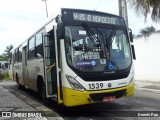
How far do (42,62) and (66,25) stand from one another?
2490 mm

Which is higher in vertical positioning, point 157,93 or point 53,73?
point 53,73

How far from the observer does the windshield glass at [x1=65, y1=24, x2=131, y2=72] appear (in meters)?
8.27

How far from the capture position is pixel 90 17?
888 centimetres

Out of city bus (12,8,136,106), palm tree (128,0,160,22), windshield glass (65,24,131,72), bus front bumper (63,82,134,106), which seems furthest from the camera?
palm tree (128,0,160,22)

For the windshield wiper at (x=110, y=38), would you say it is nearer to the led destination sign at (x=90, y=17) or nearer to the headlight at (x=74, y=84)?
the led destination sign at (x=90, y=17)

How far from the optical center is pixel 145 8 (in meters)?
15.4

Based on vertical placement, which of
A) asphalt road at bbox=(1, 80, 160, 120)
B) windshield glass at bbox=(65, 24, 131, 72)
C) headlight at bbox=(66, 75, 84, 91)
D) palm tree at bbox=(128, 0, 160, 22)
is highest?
palm tree at bbox=(128, 0, 160, 22)

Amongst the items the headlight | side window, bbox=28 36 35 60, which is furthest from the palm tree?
the headlight

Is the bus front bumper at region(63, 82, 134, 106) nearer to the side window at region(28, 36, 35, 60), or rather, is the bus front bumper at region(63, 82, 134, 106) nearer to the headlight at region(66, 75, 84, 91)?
the headlight at region(66, 75, 84, 91)

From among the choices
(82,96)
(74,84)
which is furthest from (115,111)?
(74,84)

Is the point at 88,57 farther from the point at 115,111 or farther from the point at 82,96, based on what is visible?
the point at 115,111

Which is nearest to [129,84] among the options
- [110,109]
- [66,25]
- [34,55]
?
[110,109]

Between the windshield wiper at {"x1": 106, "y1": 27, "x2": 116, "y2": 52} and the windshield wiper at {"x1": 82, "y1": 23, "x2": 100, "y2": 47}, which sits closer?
the windshield wiper at {"x1": 82, "y1": 23, "x2": 100, "y2": 47}

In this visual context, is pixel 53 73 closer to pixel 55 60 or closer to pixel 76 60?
pixel 55 60
